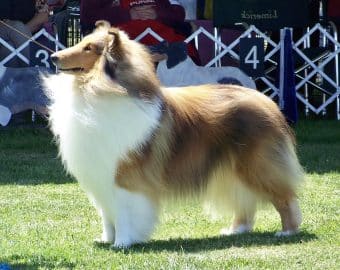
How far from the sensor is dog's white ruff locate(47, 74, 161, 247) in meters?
5.90

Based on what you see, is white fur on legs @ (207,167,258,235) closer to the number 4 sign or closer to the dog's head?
the dog's head

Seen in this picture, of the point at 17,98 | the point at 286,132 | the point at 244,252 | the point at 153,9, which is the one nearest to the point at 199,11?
the point at 153,9

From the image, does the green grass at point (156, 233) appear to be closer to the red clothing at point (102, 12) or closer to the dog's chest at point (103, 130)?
the dog's chest at point (103, 130)

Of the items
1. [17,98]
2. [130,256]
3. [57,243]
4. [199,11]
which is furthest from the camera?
[199,11]

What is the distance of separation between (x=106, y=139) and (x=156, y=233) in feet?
3.55

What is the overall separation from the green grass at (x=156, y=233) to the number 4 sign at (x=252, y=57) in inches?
74.8

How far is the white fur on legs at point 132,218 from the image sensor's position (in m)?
6.03

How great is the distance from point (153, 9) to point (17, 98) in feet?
6.88

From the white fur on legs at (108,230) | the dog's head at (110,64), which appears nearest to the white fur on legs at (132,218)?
the white fur on legs at (108,230)

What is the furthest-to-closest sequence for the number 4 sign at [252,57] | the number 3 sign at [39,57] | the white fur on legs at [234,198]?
the number 4 sign at [252,57] < the number 3 sign at [39,57] < the white fur on legs at [234,198]

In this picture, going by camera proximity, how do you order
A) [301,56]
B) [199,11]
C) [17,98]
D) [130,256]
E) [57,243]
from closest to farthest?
[130,256] < [57,243] < [17,98] < [301,56] < [199,11]

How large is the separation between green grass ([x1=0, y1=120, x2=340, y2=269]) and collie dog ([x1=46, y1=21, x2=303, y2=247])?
0.84 feet

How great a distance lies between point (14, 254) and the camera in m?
5.90

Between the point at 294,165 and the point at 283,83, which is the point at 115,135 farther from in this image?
the point at 283,83
